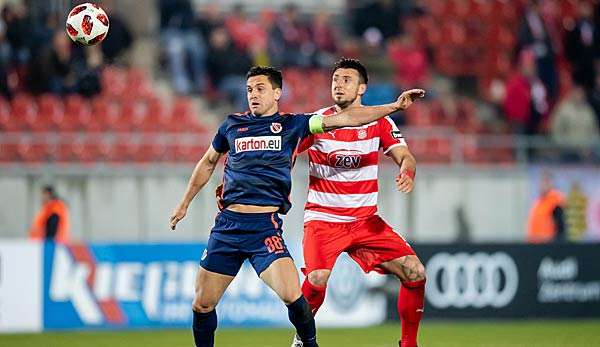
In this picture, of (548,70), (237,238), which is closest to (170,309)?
(237,238)

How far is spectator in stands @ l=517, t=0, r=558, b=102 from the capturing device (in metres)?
21.7

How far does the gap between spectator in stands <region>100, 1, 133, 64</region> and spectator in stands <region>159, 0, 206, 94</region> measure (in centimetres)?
70

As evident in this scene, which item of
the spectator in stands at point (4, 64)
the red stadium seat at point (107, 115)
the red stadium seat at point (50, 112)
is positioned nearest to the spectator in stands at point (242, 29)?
the red stadium seat at point (107, 115)

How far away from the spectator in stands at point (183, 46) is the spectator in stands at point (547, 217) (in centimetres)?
582

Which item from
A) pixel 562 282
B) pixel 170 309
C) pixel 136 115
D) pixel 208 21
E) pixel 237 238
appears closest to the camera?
pixel 237 238

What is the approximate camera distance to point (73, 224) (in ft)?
60.0

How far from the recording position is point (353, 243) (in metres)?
10.3

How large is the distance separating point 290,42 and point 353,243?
439 inches

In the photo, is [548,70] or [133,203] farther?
[548,70]

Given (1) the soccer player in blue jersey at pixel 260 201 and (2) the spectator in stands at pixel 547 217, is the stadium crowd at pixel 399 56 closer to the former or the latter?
(2) the spectator in stands at pixel 547 217

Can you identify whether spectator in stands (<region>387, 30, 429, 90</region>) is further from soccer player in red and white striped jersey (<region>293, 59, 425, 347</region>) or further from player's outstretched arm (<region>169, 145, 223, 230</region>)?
player's outstretched arm (<region>169, 145, 223, 230</region>)

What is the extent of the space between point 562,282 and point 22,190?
25.2 feet

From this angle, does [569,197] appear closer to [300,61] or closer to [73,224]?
[300,61]

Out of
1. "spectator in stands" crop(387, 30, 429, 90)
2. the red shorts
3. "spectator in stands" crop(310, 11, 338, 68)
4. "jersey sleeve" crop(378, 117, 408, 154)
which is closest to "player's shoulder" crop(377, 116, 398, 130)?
"jersey sleeve" crop(378, 117, 408, 154)
